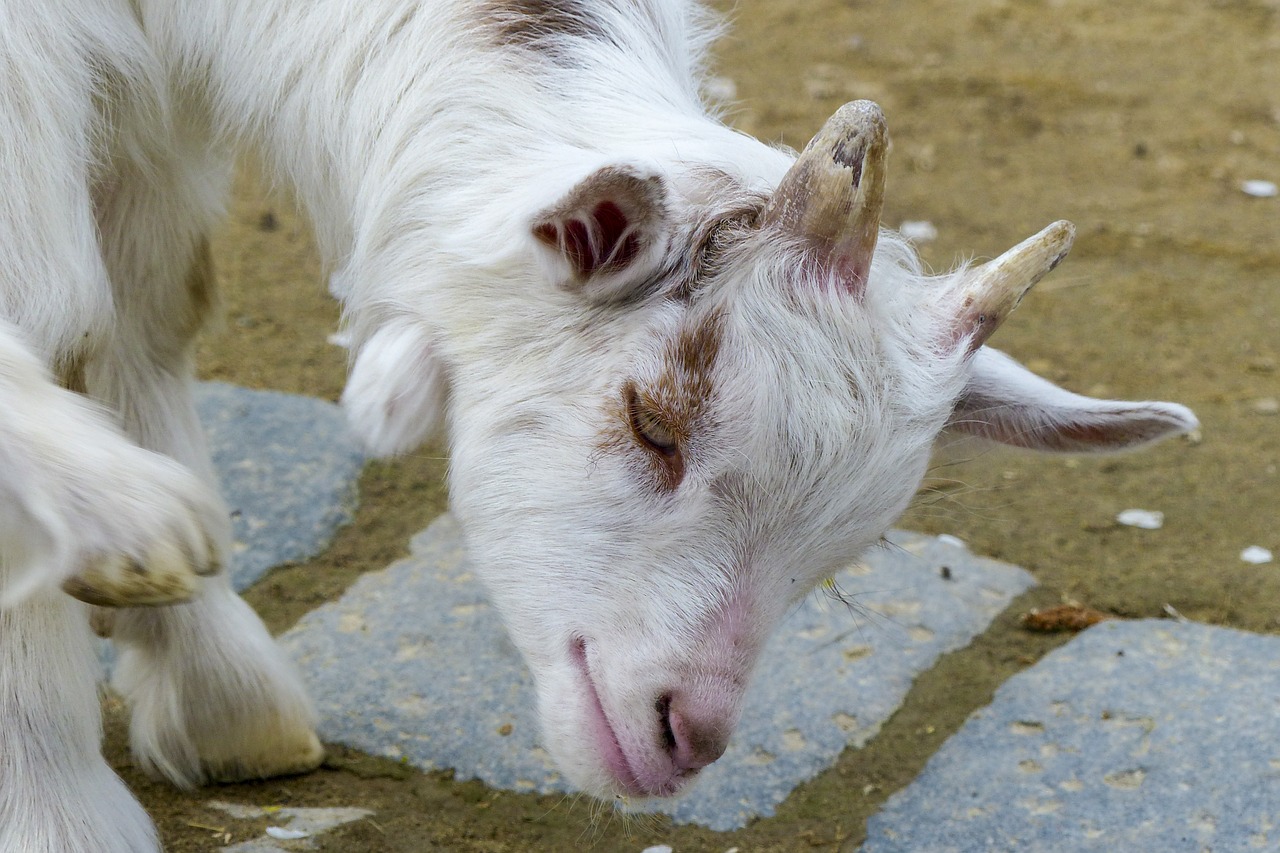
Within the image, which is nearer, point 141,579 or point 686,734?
point 141,579

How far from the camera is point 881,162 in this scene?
179cm

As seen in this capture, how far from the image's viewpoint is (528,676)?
288 centimetres

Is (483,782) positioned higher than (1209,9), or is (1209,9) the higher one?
(483,782)

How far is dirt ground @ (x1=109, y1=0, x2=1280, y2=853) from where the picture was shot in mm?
2615

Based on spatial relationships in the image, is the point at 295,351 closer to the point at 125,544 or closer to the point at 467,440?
the point at 467,440

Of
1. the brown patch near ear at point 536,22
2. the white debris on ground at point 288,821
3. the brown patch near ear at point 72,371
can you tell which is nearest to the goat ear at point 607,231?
the brown patch near ear at point 536,22

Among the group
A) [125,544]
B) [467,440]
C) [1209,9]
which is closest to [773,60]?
[1209,9]

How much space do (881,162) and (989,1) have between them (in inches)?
227

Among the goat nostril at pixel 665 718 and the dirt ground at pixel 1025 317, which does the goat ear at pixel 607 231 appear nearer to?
the goat nostril at pixel 665 718

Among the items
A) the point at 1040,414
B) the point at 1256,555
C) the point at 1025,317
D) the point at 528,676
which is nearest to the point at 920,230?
the point at 1025,317

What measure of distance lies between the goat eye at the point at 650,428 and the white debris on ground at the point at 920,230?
10.4ft

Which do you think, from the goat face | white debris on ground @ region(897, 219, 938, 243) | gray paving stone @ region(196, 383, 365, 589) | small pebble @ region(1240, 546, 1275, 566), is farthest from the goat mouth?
white debris on ground @ region(897, 219, 938, 243)

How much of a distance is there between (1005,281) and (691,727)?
722mm

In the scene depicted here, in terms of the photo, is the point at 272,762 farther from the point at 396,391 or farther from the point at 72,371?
the point at 396,391
